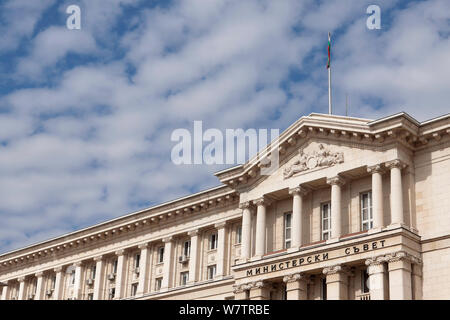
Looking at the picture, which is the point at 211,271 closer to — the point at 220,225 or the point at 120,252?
the point at 220,225

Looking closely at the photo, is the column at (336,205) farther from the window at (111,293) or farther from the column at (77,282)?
the column at (77,282)

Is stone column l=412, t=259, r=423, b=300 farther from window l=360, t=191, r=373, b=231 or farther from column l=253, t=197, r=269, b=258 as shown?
column l=253, t=197, r=269, b=258

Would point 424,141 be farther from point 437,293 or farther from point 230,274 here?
point 230,274

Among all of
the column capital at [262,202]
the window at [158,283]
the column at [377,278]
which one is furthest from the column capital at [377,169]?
the window at [158,283]

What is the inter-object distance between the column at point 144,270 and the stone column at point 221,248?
7266mm

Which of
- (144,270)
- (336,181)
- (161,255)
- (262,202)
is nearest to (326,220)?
(336,181)

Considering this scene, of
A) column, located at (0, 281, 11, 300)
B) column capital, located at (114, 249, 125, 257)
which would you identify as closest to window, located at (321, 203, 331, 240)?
column capital, located at (114, 249, 125, 257)

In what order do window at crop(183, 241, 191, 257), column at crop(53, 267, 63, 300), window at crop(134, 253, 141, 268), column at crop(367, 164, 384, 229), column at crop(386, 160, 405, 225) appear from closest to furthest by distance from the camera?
column at crop(386, 160, 405, 225) < column at crop(367, 164, 384, 229) < window at crop(183, 241, 191, 257) < window at crop(134, 253, 141, 268) < column at crop(53, 267, 63, 300)

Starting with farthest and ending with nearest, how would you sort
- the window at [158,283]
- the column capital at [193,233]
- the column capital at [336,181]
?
the window at [158,283], the column capital at [193,233], the column capital at [336,181]

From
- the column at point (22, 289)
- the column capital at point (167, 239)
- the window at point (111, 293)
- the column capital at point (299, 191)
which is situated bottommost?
the window at point (111, 293)

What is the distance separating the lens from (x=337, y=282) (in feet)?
144

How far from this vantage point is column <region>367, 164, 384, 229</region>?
144 ft

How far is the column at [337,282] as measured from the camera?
43906mm
